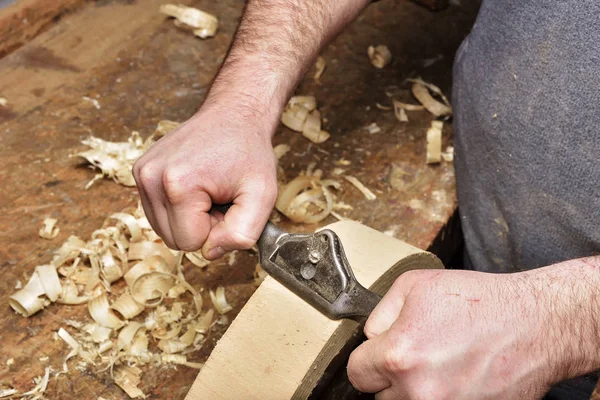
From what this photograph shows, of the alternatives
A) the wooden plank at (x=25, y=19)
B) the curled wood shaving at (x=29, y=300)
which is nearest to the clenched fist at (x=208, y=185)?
the curled wood shaving at (x=29, y=300)

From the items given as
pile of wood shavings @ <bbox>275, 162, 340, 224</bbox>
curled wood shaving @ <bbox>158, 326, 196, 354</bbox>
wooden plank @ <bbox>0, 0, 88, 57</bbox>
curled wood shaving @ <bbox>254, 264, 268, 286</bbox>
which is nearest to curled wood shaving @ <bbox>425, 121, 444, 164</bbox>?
pile of wood shavings @ <bbox>275, 162, 340, 224</bbox>

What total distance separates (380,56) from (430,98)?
204mm

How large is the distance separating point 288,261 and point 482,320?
0.31 meters

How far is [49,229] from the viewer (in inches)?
Result: 58.4

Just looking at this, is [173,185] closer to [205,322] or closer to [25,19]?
[205,322]

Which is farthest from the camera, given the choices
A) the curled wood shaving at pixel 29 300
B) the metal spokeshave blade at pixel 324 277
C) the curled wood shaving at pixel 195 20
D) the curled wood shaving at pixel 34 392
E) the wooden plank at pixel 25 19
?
the curled wood shaving at pixel 195 20

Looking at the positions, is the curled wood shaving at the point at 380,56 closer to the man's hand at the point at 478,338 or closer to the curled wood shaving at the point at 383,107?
the curled wood shaving at the point at 383,107

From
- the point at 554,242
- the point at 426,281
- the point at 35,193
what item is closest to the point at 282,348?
the point at 426,281

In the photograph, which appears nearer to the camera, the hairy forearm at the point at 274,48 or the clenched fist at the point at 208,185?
the clenched fist at the point at 208,185

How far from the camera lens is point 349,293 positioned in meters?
1.06

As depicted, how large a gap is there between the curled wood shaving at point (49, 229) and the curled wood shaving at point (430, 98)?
38.1 inches

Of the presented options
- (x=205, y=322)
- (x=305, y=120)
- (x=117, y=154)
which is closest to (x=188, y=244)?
(x=205, y=322)

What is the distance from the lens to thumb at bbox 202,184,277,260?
1.11m

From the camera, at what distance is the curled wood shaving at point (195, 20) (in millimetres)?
1983
